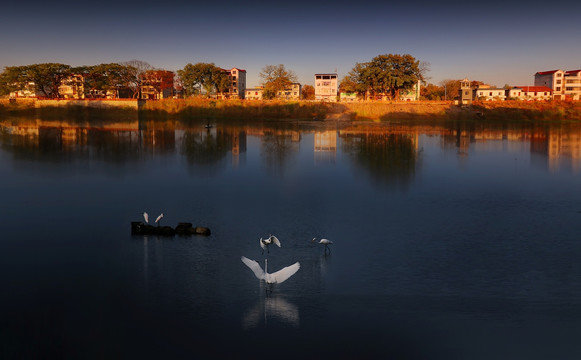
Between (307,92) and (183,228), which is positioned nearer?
(183,228)

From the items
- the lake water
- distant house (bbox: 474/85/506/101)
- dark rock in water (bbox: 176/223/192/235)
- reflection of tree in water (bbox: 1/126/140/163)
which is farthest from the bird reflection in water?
distant house (bbox: 474/85/506/101)

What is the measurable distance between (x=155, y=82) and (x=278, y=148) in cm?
7214

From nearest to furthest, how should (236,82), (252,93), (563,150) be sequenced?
(563,150), (236,82), (252,93)

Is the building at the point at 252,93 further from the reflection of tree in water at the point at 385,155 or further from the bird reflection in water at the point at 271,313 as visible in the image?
the bird reflection in water at the point at 271,313

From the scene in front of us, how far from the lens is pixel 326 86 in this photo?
12512cm

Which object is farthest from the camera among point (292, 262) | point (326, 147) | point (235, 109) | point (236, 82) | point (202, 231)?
point (236, 82)

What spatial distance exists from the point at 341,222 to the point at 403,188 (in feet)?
28.9

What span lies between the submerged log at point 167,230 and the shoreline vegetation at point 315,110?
70.2 m

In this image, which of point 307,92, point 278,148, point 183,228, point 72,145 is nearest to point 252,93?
point 307,92

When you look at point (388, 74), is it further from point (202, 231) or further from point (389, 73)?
point (202, 231)

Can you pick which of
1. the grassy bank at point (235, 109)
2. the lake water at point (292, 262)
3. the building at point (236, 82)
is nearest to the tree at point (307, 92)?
the building at point (236, 82)

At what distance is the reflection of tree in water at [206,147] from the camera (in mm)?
38025

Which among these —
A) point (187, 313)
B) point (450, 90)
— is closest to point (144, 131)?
point (187, 313)

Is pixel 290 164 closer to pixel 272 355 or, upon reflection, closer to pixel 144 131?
pixel 272 355
